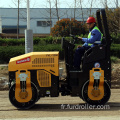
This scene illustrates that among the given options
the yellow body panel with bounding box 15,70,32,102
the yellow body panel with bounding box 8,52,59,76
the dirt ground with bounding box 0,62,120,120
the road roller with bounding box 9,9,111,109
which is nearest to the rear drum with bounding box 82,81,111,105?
the road roller with bounding box 9,9,111,109

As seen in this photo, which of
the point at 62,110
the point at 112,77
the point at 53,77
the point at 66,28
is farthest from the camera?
the point at 66,28

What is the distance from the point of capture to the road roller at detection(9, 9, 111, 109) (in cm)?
786

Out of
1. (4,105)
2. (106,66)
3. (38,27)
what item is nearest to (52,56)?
(106,66)

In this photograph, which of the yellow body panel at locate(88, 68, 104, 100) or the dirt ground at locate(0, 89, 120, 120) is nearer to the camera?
the dirt ground at locate(0, 89, 120, 120)

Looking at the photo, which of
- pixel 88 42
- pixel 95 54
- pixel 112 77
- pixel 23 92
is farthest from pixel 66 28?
pixel 23 92

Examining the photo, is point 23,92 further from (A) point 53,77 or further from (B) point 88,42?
(B) point 88,42

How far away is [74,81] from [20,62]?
1.36 metres

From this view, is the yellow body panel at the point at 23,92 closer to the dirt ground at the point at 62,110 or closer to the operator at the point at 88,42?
the dirt ground at the point at 62,110

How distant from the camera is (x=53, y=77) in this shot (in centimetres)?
788

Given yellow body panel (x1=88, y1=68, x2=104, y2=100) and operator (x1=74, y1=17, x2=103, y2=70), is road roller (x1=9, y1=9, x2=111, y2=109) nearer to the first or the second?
yellow body panel (x1=88, y1=68, x2=104, y2=100)

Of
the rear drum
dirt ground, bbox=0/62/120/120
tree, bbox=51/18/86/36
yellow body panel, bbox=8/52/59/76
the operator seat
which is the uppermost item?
tree, bbox=51/18/86/36

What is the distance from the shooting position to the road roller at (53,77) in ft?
25.8

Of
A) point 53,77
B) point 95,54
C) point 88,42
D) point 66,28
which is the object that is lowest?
point 53,77

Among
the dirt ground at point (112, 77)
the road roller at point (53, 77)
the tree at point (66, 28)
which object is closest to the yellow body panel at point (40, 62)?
the road roller at point (53, 77)
